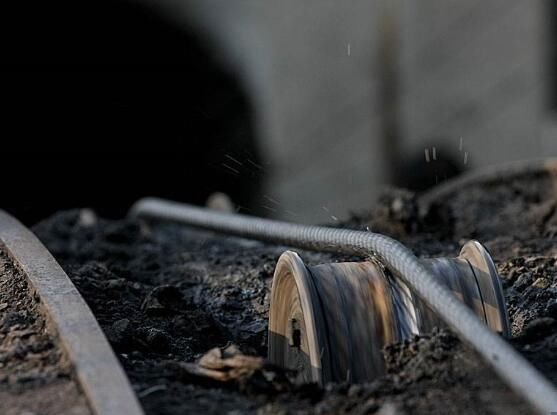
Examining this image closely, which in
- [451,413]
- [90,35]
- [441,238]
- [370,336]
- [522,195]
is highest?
[90,35]

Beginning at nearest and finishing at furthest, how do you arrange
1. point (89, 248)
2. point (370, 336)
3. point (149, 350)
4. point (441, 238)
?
1. point (370, 336)
2. point (149, 350)
3. point (441, 238)
4. point (89, 248)

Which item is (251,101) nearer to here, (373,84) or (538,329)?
(373,84)

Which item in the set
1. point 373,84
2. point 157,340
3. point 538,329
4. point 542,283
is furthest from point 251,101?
point 538,329

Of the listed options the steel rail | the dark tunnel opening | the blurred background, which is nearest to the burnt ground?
the steel rail

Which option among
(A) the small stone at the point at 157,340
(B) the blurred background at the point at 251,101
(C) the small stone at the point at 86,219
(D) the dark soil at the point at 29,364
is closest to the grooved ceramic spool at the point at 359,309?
(A) the small stone at the point at 157,340

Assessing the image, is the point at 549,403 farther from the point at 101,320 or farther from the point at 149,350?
the point at 101,320

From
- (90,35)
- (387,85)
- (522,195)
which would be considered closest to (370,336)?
(522,195)
